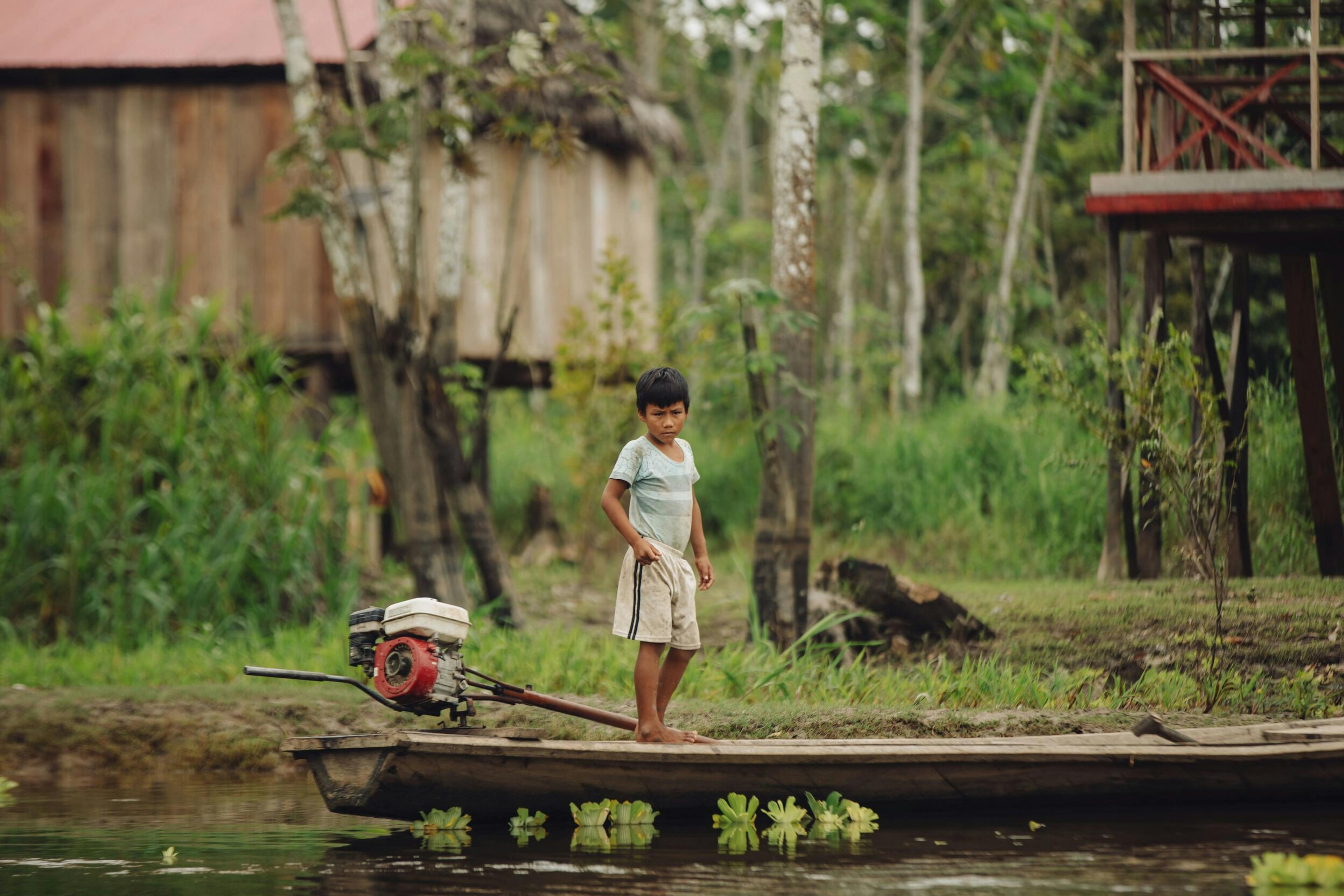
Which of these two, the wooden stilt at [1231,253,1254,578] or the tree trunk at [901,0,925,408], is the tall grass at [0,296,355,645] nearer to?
the wooden stilt at [1231,253,1254,578]

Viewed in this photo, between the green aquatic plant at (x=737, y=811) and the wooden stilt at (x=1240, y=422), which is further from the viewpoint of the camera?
the wooden stilt at (x=1240, y=422)

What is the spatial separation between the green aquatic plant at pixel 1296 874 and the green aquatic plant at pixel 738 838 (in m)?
1.69

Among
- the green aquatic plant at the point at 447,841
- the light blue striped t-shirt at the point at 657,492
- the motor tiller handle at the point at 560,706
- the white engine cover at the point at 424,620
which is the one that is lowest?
the green aquatic plant at the point at 447,841

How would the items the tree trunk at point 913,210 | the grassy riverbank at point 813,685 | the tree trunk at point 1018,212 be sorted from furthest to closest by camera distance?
the tree trunk at point 913,210 → the tree trunk at point 1018,212 → the grassy riverbank at point 813,685

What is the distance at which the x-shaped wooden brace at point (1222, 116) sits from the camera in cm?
812

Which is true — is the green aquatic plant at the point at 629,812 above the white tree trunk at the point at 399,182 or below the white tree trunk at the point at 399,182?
below

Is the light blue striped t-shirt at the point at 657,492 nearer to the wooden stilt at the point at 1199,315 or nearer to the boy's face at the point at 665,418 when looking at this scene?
the boy's face at the point at 665,418

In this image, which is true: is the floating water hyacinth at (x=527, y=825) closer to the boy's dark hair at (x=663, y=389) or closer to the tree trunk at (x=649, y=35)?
the boy's dark hair at (x=663, y=389)

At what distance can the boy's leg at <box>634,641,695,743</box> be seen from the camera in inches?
217

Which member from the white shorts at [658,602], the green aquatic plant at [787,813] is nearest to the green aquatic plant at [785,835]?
the green aquatic plant at [787,813]

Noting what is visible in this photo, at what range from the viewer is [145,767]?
7430 millimetres

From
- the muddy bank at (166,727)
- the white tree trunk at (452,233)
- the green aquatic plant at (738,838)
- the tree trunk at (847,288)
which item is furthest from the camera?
the tree trunk at (847,288)

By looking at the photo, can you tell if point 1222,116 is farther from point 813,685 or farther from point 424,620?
point 424,620

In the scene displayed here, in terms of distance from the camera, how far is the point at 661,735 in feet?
18.2
